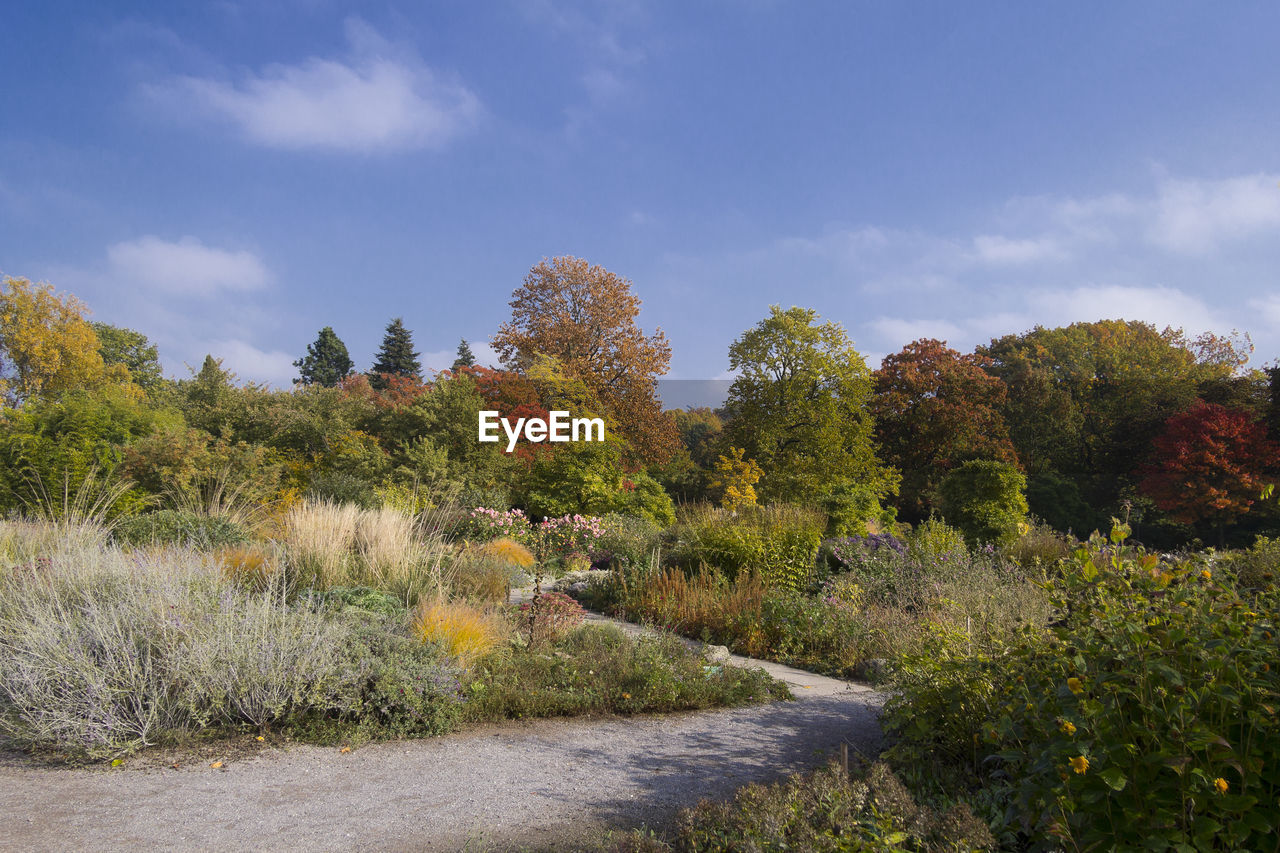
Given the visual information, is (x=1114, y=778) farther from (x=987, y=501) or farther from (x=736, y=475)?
(x=736, y=475)

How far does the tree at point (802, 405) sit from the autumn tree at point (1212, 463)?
630 cm

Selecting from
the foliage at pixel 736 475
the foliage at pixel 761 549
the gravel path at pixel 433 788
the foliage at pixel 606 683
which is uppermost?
the foliage at pixel 736 475

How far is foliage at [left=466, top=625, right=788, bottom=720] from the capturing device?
4.39 meters

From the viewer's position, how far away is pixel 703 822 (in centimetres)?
274

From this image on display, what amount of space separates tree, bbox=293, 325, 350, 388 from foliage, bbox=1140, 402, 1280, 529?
37162 mm

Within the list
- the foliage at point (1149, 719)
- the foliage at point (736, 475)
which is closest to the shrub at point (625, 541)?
the foliage at point (736, 475)

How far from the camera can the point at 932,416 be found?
2228 cm

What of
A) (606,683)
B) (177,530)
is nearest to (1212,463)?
(606,683)

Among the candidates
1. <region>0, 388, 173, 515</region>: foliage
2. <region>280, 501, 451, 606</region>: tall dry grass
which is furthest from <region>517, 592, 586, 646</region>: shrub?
<region>0, 388, 173, 515</region>: foliage

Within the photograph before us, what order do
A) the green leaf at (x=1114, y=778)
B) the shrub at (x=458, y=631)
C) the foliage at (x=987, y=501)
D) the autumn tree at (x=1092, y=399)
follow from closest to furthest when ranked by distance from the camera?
the green leaf at (x=1114, y=778) < the shrub at (x=458, y=631) < the foliage at (x=987, y=501) < the autumn tree at (x=1092, y=399)

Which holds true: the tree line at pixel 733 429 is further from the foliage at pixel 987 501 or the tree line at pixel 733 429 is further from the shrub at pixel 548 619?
the shrub at pixel 548 619

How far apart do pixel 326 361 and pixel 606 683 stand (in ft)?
133

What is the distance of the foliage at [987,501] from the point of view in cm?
1107

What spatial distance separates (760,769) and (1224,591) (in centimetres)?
210
